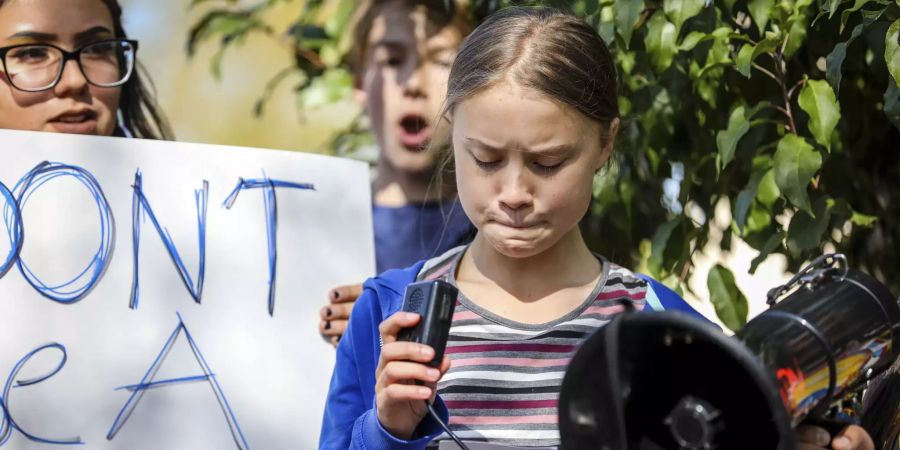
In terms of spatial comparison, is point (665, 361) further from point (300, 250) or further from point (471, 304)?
point (300, 250)

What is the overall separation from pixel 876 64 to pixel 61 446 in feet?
4.19

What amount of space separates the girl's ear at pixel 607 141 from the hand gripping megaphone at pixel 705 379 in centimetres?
32

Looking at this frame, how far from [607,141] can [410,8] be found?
1.01 meters

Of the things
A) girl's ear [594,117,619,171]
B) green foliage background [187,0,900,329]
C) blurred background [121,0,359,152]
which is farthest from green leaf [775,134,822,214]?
blurred background [121,0,359,152]

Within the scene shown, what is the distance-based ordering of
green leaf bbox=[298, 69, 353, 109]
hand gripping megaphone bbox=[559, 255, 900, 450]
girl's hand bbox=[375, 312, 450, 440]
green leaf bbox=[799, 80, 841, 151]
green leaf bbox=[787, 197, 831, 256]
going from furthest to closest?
green leaf bbox=[298, 69, 353, 109] < green leaf bbox=[787, 197, 831, 256] < green leaf bbox=[799, 80, 841, 151] < girl's hand bbox=[375, 312, 450, 440] < hand gripping megaphone bbox=[559, 255, 900, 450]

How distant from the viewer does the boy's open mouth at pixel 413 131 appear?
2188 mm

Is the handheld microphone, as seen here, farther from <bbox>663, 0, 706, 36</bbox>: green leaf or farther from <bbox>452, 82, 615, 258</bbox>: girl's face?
<bbox>663, 0, 706, 36</bbox>: green leaf

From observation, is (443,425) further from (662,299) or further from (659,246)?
(659,246)

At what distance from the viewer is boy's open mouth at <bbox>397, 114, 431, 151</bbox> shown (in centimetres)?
219

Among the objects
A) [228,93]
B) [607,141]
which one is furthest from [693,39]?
[228,93]

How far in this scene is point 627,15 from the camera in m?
1.69

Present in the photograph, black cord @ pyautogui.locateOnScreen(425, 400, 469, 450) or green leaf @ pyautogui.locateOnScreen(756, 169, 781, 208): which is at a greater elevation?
green leaf @ pyautogui.locateOnScreen(756, 169, 781, 208)

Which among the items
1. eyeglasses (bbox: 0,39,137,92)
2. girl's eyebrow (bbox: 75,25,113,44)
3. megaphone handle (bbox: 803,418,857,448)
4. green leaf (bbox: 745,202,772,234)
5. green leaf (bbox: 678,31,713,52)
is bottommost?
megaphone handle (bbox: 803,418,857,448)

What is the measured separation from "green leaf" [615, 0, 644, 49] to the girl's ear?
36cm
